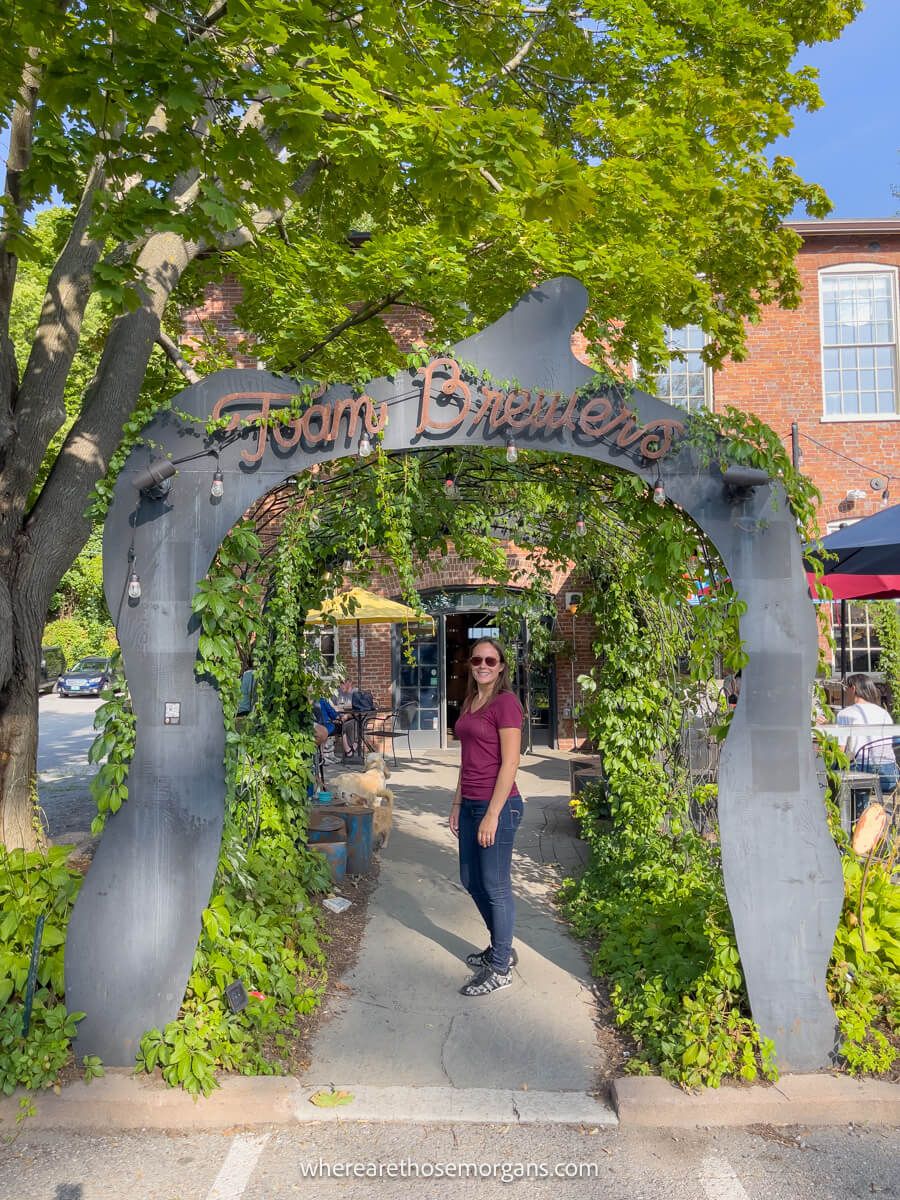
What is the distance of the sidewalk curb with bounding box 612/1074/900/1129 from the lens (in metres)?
3.41

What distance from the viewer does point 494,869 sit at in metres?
4.47

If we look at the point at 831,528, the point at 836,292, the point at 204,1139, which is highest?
the point at 836,292

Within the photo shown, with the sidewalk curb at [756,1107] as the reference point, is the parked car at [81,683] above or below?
above

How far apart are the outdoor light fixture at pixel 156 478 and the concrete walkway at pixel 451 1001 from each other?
8.97 ft

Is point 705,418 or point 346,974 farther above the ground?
point 705,418

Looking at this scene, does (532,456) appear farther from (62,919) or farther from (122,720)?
(62,919)

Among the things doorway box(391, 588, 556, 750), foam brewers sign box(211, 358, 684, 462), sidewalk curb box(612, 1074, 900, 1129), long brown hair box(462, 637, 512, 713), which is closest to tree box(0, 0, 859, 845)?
foam brewers sign box(211, 358, 684, 462)

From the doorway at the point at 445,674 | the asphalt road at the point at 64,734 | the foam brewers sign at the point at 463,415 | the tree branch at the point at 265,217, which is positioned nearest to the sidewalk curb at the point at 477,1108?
the foam brewers sign at the point at 463,415

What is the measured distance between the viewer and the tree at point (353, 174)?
461 cm

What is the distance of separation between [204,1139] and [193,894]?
0.95 meters

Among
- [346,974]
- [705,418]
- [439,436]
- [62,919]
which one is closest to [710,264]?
[705,418]

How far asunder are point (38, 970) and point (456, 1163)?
214cm

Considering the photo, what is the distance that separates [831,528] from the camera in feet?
48.2

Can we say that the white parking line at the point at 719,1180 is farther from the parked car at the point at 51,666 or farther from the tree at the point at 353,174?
the parked car at the point at 51,666
